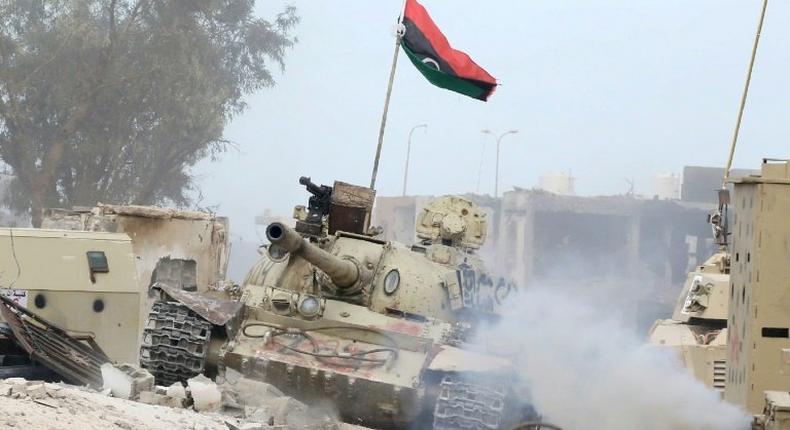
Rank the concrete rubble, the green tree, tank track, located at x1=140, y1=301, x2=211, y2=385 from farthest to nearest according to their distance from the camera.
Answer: the green tree, tank track, located at x1=140, y1=301, x2=211, y2=385, the concrete rubble

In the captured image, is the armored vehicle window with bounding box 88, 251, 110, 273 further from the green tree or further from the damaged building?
the damaged building

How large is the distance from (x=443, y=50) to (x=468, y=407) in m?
9.90

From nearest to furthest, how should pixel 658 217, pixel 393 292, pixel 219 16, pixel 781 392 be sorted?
pixel 781 392, pixel 393 292, pixel 219 16, pixel 658 217

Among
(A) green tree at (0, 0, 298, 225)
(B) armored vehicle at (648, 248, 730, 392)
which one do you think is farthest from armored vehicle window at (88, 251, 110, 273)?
(A) green tree at (0, 0, 298, 225)

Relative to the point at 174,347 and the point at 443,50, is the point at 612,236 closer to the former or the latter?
the point at 443,50

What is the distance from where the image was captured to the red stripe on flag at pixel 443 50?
2152 centimetres

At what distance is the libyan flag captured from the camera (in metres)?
21.5

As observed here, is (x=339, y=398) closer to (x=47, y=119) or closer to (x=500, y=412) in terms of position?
(x=500, y=412)

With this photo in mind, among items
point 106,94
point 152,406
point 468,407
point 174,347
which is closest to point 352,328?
point 174,347

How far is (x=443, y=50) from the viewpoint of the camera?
2162 cm

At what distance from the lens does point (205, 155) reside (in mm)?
40031

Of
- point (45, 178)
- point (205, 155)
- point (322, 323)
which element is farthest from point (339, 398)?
point (205, 155)

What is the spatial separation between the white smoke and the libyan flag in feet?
19.9

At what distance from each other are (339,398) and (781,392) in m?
4.55
